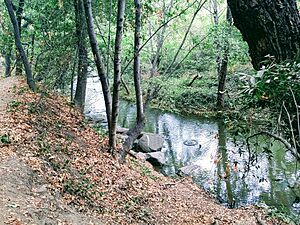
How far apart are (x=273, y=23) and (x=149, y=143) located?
12.2 metres

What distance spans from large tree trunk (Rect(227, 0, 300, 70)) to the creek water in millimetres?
3620

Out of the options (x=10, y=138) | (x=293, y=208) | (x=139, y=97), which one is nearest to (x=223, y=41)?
(x=139, y=97)

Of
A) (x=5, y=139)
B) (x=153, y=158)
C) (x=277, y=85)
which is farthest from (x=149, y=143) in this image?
(x=277, y=85)

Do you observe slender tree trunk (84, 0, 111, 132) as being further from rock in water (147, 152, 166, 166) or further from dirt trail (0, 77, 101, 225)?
rock in water (147, 152, 166, 166)

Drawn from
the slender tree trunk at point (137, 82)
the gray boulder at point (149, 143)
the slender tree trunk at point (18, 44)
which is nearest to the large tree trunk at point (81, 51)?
the slender tree trunk at point (18, 44)

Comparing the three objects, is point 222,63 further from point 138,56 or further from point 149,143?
point 138,56

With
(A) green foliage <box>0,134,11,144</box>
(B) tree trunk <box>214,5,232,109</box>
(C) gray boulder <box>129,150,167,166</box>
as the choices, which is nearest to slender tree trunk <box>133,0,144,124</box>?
(C) gray boulder <box>129,150,167,166</box>

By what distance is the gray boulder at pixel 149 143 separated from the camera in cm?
1444

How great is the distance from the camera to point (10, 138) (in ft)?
24.7

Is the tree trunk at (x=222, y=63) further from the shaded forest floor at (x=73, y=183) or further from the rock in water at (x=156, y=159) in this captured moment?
the shaded forest floor at (x=73, y=183)

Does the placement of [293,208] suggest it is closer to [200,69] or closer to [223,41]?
[223,41]

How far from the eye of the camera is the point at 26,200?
5.65 m

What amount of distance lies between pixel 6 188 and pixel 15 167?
32.2 inches

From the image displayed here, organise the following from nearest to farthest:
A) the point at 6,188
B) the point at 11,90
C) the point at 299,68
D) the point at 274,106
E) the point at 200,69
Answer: the point at 299,68 → the point at 274,106 → the point at 6,188 → the point at 11,90 → the point at 200,69
